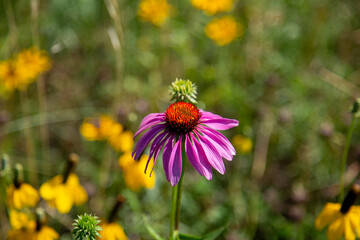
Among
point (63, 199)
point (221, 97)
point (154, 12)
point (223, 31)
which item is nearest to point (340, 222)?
point (63, 199)

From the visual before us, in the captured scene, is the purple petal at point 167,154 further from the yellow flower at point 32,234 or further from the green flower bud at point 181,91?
the yellow flower at point 32,234

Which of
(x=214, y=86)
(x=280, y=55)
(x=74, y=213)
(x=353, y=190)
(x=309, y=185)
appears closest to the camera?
(x=353, y=190)

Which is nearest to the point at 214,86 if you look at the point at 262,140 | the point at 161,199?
the point at 262,140

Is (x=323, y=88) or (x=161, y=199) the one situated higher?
(x=323, y=88)

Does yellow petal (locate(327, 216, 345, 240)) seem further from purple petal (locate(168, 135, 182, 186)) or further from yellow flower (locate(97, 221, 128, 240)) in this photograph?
yellow flower (locate(97, 221, 128, 240))

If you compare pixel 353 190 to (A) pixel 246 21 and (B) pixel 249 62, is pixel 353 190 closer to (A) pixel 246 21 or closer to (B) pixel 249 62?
(B) pixel 249 62

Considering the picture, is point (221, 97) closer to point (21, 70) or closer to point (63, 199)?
point (21, 70)

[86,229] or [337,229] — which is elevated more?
[86,229]
